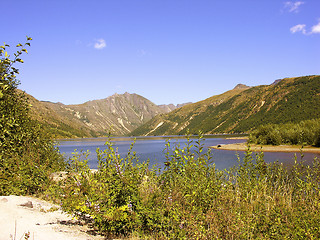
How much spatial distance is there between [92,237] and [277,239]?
4.41 m

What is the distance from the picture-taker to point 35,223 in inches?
239

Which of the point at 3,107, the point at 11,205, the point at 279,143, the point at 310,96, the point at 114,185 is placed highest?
the point at 310,96

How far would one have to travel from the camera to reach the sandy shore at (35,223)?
5285mm

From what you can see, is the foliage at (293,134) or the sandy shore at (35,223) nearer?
the sandy shore at (35,223)

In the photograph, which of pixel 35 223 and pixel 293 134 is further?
pixel 293 134

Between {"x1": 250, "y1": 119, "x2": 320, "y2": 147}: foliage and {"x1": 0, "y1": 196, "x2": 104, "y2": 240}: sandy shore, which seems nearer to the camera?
{"x1": 0, "y1": 196, "x2": 104, "y2": 240}: sandy shore

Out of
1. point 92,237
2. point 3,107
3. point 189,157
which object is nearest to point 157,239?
point 92,237

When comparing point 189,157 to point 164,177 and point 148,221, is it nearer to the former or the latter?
point 164,177

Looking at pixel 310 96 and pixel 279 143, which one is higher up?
pixel 310 96

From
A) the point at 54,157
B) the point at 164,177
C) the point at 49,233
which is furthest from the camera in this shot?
the point at 54,157

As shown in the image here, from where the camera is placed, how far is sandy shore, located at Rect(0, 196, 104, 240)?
5.29 meters

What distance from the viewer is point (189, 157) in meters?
8.57

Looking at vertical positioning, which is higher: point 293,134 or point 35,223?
point 35,223

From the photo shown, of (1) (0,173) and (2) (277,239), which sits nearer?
(2) (277,239)
